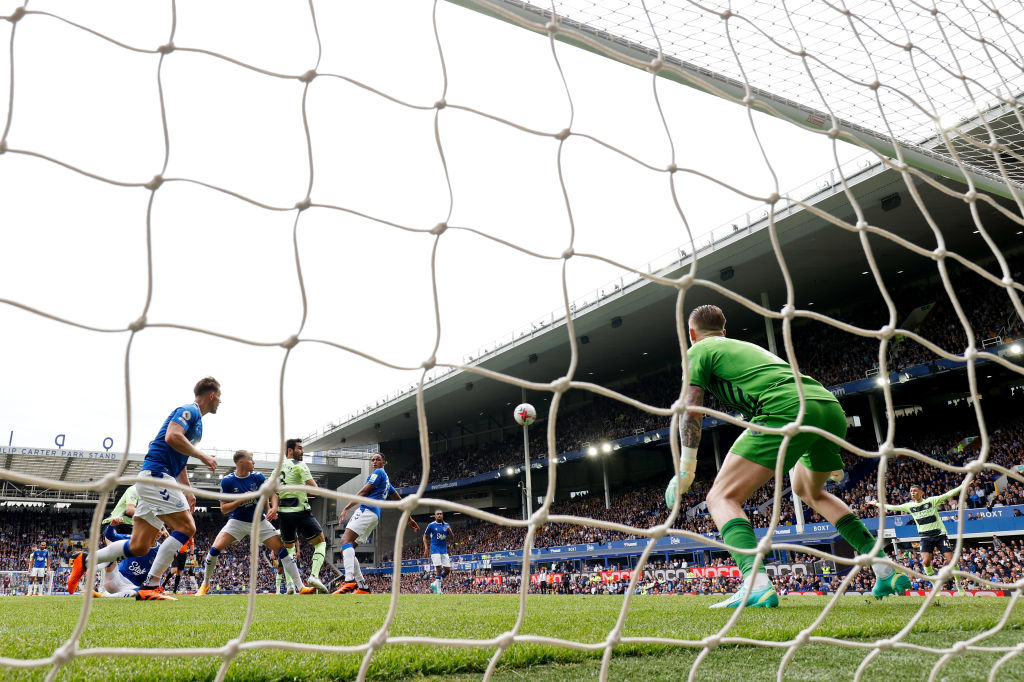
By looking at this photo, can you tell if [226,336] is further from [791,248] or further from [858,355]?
[858,355]

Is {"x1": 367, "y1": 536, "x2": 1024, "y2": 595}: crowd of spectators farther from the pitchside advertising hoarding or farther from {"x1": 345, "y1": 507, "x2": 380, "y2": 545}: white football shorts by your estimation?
{"x1": 345, "y1": 507, "x2": 380, "y2": 545}: white football shorts

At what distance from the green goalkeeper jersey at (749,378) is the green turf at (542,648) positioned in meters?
0.89

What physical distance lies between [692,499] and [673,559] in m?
2.85

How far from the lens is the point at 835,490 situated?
20359mm

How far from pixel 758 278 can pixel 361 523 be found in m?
14.9

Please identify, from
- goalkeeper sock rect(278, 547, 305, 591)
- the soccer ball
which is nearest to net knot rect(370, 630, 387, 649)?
goalkeeper sock rect(278, 547, 305, 591)

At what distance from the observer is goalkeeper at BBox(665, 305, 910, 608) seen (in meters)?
3.00

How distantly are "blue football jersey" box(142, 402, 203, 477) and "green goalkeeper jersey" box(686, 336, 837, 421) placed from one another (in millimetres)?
3115

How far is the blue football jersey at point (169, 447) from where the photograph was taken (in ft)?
14.4

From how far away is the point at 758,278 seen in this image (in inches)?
792

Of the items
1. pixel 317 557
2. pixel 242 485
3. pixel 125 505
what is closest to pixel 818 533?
pixel 317 557

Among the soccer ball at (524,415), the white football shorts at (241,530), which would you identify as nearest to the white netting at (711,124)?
the white football shorts at (241,530)

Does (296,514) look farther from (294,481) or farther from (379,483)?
(379,483)

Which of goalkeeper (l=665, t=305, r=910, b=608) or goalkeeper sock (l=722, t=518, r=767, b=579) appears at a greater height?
goalkeeper (l=665, t=305, r=910, b=608)
